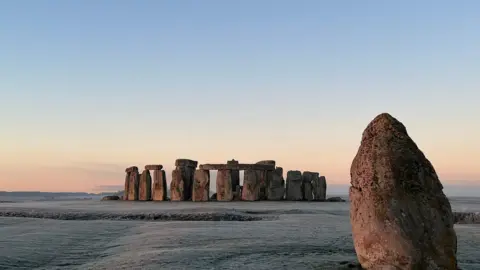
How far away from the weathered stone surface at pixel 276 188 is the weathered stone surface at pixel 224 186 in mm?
1854

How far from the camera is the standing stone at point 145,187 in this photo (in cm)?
2677

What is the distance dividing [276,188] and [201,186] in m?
3.56

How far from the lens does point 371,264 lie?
16.9 ft

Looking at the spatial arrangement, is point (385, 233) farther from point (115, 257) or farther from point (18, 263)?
point (18, 263)

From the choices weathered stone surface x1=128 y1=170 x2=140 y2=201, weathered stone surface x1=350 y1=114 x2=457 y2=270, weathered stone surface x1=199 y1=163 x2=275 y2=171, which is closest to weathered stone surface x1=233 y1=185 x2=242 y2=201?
weathered stone surface x1=199 y1=163 x2=275 y2=171

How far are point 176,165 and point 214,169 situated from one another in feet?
7.38

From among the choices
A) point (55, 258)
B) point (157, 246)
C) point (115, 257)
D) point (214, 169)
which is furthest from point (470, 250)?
point (214, 169)

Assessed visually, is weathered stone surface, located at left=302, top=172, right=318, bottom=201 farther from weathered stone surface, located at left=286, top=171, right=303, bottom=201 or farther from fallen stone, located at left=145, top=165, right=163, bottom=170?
fallen stone, located at left=145, top=165, right=163, bottom=170

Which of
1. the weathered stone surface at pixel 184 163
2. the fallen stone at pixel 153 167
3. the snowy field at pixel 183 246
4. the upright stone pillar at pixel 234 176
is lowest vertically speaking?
the snowy field at pixel 183 246

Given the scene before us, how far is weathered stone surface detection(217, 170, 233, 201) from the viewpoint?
2456 centimetres

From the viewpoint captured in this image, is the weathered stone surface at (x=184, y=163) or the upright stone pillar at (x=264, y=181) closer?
the upright stone pillar at (x=264, y=181)

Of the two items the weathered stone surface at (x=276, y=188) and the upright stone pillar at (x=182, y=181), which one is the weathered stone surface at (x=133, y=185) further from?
the weathered stone surface at (x=276, y=188)

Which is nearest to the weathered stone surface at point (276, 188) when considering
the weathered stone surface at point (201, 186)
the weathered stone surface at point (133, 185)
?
the weathered stone surface at point (201, 186)

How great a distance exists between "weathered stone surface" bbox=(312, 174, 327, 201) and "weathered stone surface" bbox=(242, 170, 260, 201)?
3.32 meters
